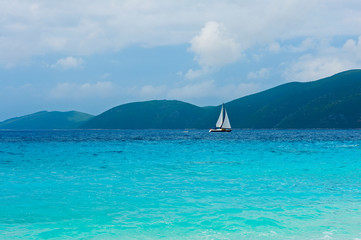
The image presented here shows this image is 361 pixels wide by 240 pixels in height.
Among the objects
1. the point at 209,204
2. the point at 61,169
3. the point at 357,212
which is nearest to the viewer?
the point at 357,212

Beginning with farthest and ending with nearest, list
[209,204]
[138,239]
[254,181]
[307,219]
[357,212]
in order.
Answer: [254,181], [209,204], [357,212], [307,219], [138,239]

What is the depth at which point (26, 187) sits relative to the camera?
72.0 ft

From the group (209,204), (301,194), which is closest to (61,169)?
(209,204)

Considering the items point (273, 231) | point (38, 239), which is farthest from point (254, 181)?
point (38, 239)

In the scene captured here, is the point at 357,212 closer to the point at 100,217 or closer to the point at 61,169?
the point at 100,217

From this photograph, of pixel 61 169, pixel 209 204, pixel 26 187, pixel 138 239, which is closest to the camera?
pixel 138 239

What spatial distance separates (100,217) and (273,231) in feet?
22.6

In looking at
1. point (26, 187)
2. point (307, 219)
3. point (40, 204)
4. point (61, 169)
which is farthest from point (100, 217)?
point (61, 169)

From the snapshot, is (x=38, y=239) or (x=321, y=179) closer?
(x=38, y=239)

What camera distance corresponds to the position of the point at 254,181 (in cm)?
2344

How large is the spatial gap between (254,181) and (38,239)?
49.6 ft

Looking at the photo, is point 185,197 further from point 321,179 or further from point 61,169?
point 61,169

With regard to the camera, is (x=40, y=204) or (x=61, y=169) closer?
(x=40, y=204)

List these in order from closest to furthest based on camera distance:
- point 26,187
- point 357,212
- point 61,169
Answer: point 357,212 → point 26,187 → point 61,169
